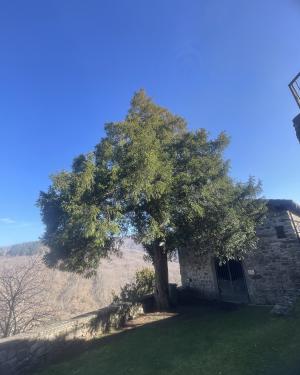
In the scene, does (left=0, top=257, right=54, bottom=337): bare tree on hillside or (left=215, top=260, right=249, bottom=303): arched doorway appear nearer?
(left=215, top=260, right=249, bottom=303): arched doorway

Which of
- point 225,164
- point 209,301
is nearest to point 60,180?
point 225,164

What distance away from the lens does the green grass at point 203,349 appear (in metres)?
6.56

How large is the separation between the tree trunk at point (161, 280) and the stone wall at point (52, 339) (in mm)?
1975

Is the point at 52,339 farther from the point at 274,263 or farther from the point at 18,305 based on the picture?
the point at 18,305

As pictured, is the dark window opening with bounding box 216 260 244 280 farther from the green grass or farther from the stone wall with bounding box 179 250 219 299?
the green grass

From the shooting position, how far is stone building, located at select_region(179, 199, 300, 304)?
485 inches

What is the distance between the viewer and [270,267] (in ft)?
42.4

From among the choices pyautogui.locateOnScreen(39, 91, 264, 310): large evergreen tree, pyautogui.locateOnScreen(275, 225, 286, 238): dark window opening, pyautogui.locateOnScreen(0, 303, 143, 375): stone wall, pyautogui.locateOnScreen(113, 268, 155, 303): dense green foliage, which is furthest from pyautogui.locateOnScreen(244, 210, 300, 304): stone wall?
pyautogui.locateOnScreen(0, 303, 143, 375): stone wall

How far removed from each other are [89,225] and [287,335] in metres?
7.95

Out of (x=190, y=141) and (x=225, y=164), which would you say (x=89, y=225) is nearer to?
(x=190, y=141)

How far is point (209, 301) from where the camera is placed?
15.2 meters

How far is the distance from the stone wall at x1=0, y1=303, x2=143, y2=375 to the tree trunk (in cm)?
197

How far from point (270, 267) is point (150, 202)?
754 centimetres

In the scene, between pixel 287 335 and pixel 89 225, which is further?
pixel 89 225
